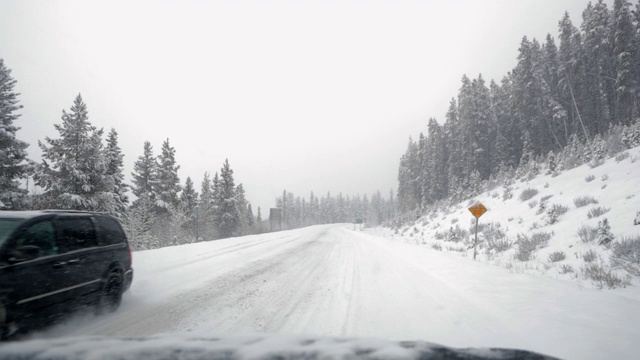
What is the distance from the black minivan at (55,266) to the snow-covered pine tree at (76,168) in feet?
62.3

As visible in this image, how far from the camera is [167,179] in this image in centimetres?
3825

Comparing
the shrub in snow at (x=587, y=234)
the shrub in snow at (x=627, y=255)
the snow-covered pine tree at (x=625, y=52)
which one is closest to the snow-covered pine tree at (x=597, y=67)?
the snow-covered pine tree at (x=625, y=52)

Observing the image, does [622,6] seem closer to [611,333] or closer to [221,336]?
[611,333]

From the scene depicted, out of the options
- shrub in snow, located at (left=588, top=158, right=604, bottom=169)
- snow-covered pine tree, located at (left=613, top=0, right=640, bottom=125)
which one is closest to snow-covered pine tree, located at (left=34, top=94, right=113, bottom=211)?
shrub in snow, located at (left=588, top=158, right=604, bottom=169)

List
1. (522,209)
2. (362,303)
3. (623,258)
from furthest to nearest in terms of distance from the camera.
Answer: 1. (522,209)
2. (623,258)
3. (362,303)

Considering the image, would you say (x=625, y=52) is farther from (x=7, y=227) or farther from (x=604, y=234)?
(x=7, y=227)

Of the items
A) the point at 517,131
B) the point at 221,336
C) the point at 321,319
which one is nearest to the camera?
the point at 221,336

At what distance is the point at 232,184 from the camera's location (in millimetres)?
45656

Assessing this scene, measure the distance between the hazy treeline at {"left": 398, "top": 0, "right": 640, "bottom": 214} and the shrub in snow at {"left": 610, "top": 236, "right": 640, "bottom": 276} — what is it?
24340mm

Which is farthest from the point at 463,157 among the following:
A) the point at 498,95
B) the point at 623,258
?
the point at 623,258

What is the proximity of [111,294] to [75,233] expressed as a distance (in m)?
1.21

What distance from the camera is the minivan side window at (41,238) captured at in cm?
402

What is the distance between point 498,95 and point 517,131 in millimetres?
8957

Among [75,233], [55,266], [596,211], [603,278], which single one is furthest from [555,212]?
[55,266]
